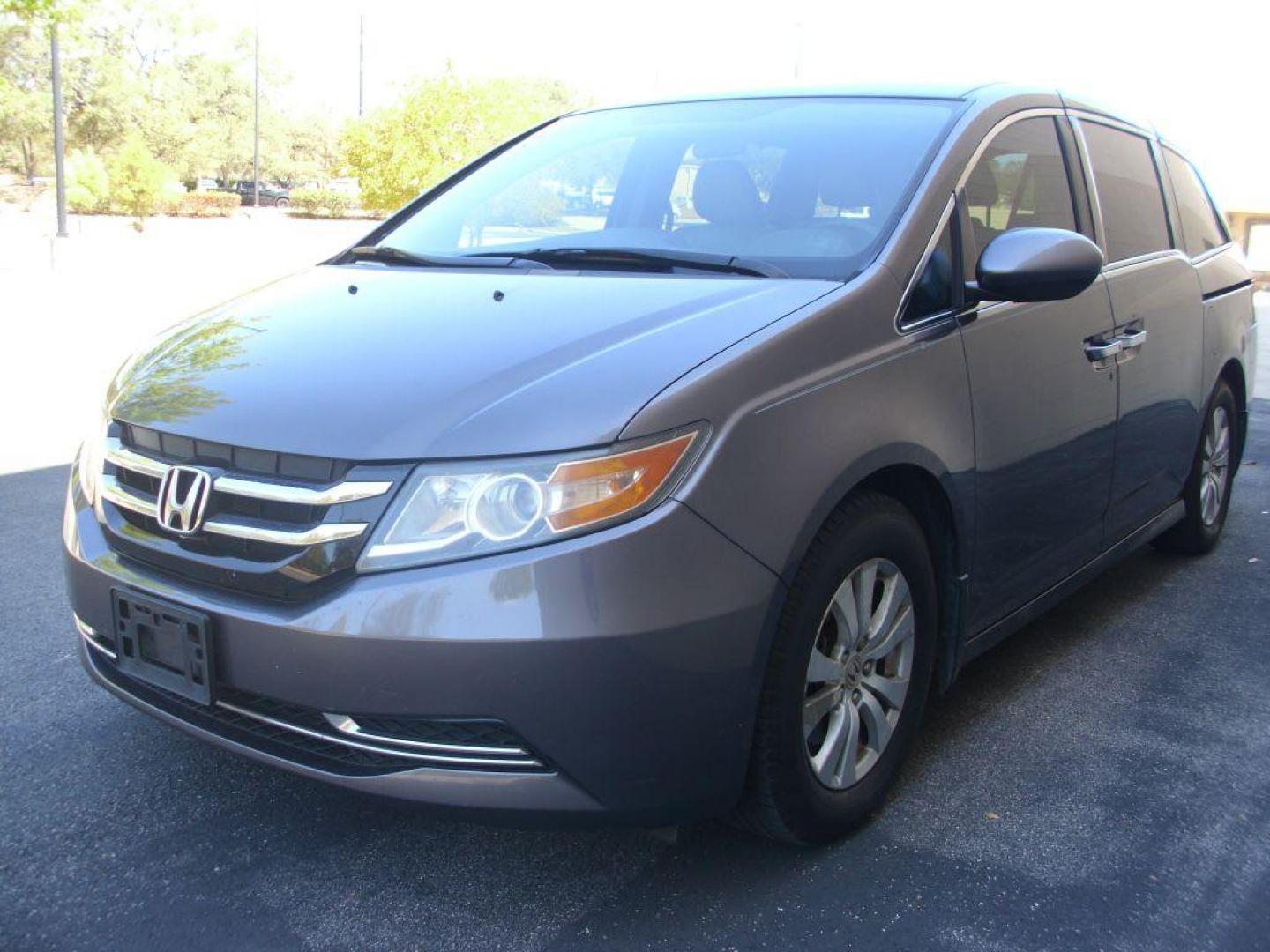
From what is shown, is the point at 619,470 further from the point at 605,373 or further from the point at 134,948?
the point at 134,948

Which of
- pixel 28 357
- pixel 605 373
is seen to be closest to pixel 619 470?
pixel 605 373

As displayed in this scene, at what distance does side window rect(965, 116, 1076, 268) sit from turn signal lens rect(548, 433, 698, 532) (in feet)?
4.13

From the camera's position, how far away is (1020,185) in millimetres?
3299

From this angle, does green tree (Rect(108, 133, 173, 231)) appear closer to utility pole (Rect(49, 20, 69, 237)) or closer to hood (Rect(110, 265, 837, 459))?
utility pole (Rect(49, 20, 69, 237))

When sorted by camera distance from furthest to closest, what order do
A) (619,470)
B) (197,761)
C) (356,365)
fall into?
(197,761) → (356,365) → (619,470)

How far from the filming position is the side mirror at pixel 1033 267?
281 centimetres

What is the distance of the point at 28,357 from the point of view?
9828mm

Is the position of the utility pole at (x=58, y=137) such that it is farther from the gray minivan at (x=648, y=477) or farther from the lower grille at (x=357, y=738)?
the lower grille at (x=357, y=738)

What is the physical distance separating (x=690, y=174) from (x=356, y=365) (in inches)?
52.3

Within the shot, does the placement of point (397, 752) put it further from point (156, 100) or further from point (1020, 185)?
point (156, 100)

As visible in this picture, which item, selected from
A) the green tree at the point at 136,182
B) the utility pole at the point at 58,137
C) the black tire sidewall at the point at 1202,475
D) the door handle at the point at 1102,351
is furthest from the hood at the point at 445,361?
the green tree at the point at 136,182

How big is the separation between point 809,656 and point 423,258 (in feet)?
5.34

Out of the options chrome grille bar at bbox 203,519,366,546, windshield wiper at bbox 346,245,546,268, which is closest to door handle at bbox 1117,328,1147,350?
windshield wiper at bbox 346,245,546,268

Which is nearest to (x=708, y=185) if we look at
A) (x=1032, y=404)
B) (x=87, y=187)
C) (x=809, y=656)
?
(x=1032, y=404)
